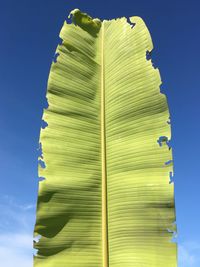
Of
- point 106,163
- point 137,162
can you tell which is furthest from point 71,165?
point 137,162

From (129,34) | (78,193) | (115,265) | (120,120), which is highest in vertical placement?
(129,34)

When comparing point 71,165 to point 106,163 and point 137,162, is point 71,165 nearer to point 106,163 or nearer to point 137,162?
point 106,163

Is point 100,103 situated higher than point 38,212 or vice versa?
point 100,103

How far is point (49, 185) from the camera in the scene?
88.8 inches

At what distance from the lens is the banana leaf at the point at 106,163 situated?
7.07 feet

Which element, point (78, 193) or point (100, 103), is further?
point (100, 103)

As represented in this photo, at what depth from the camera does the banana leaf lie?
84.9 inches

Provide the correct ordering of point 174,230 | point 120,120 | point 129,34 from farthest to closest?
point 129,34
point 120,120
point 174,230

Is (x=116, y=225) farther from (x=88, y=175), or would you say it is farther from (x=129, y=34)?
(x=129, y=34)

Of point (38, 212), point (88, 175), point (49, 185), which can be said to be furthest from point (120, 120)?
point (38, 212)

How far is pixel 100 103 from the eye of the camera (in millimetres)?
2637

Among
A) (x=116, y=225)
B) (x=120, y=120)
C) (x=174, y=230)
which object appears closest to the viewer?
(x=174, y=230)

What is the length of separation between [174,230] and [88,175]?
0.63m

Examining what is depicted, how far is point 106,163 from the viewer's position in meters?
2.41
